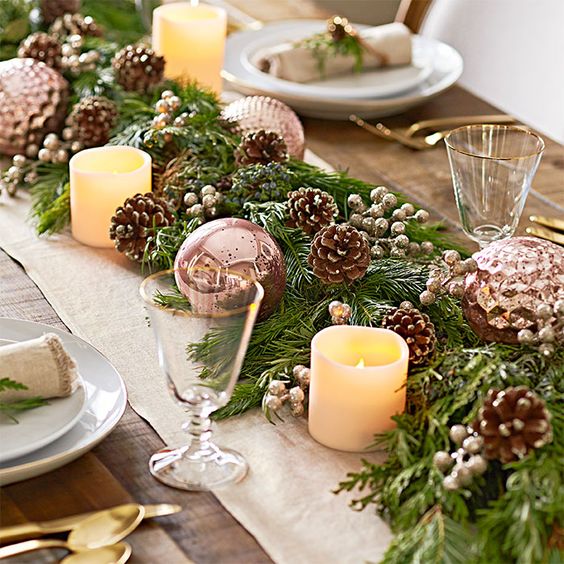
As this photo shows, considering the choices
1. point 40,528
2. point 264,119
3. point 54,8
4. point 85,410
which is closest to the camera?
point 40,528

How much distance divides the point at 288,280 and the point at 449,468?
35cm

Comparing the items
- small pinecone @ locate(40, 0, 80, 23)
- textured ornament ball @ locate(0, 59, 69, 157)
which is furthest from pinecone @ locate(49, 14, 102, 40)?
textured ornament ball @ locate(0, 59, 69, 157)

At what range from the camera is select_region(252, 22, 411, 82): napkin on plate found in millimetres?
1595

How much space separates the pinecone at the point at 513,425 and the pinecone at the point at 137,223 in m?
0.52

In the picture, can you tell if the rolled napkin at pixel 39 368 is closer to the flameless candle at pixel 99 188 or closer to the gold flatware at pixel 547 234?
the flameless candle at pixel 99 188

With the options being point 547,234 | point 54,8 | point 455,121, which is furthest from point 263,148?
point 54,8

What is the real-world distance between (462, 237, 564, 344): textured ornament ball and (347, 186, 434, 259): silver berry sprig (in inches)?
6.3

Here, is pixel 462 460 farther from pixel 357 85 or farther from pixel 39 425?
pixel 357 85

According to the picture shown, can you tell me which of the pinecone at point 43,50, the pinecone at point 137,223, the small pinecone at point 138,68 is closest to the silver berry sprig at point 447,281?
the pinecone at point 137,223

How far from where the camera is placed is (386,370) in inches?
32.4

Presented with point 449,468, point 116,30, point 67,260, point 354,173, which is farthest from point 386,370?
point 116,30

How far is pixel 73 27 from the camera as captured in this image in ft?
5.41

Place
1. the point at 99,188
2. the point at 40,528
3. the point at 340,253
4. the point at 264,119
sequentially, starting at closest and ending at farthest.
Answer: the point at 40,528, the point at 340,253, the point at 99,188, the point at 264,119

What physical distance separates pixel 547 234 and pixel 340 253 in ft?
1.32
